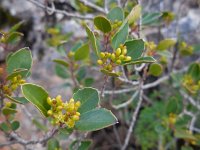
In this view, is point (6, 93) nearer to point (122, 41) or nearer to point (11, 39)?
point (11, 39)

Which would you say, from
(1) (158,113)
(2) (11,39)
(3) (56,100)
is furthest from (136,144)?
(3) (56,100)

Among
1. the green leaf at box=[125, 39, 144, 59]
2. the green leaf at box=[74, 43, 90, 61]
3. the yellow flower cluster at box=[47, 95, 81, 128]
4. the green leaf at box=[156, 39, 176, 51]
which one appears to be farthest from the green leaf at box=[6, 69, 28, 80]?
the green leaf at box=[156, 39, 176, 51]

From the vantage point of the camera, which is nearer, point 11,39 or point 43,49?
point 11,39

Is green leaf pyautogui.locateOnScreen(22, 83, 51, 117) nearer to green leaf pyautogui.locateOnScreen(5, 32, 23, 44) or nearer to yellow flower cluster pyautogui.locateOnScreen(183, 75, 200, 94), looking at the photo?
green leaf pyautogui.locateOnScreen(5, 32, 23, 44)

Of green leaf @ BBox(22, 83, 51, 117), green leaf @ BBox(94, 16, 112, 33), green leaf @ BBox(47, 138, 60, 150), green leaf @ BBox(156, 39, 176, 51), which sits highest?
green leaf @ BBox(94, 16, 112, 33)

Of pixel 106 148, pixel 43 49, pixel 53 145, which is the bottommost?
pixel 106 148

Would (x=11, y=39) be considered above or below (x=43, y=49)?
above

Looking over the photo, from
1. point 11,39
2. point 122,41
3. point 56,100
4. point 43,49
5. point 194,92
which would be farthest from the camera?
point 43,49
